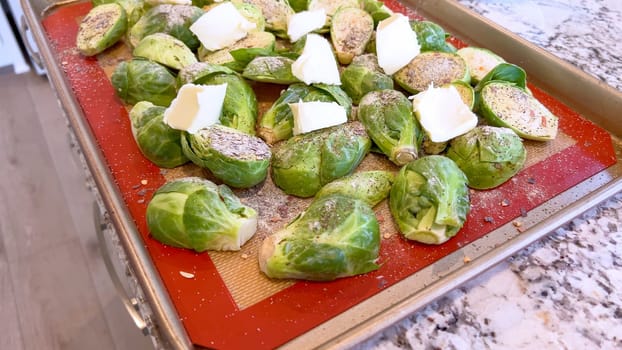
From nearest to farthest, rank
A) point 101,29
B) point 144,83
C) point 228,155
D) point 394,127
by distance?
point 228,155, point 394,127, point 144,83, point 101,29

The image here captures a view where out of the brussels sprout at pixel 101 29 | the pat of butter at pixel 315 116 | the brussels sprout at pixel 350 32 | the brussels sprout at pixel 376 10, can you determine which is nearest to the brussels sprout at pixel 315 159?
the pat of butter at pixel 315 116

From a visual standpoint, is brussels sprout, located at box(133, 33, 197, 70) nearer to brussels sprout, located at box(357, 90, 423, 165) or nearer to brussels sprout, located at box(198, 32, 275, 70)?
brussels sprout, located at box(198, 32, 275, 70)

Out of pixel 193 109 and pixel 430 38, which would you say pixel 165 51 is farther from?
pixel 430 38

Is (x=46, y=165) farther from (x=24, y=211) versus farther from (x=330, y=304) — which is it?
(x=330, y=304)

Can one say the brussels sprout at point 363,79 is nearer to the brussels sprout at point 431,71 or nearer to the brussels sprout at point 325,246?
the brussels sprout at point 431,71

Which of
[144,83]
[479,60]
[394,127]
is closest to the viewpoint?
[394,127]

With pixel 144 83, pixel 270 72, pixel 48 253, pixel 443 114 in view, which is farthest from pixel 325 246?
pixel 48 253
